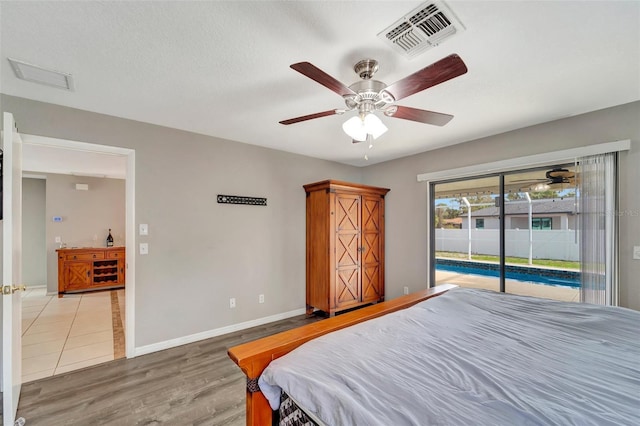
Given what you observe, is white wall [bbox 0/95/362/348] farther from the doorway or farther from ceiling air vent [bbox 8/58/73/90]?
ceiling air vent [bbox 8/58/73/90]

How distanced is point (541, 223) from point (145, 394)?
4442mm

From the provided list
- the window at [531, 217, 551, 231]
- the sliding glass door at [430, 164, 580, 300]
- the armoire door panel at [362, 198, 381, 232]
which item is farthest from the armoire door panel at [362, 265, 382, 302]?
the window at [531, 217, 551, 231]

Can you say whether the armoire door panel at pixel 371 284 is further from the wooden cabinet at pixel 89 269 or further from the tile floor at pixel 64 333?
the wooden cabinet at pixel 89 269

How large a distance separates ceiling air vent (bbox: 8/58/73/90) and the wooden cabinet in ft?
15.3

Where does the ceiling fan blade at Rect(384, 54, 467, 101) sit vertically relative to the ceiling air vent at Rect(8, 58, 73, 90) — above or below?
below

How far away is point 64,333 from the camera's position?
3.42 meters

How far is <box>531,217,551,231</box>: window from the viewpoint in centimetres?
308

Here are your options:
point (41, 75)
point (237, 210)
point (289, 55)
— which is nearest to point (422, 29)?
point (289, 55)

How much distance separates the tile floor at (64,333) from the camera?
2682mm

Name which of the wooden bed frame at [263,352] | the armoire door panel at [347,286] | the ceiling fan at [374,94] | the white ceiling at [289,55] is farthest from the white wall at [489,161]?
the wooden bed frame at [263,352]

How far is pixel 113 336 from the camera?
3.33m

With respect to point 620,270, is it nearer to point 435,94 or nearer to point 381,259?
point 435,94

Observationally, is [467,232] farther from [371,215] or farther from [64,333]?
[64,333]

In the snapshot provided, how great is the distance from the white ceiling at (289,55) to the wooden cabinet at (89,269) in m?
4.31
